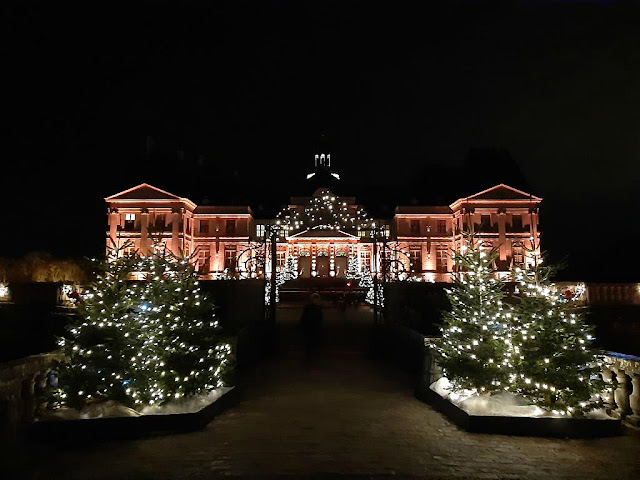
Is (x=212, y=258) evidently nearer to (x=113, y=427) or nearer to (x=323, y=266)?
(x=323, y=266)

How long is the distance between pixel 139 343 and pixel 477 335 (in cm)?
602

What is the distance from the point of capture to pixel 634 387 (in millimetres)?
7113

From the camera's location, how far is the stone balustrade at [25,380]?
622cm

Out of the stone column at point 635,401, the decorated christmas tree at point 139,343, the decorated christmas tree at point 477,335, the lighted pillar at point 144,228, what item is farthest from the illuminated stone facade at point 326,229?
the stone column at point 635,401

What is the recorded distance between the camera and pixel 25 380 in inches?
266

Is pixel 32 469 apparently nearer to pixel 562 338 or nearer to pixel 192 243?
pixel 562 338

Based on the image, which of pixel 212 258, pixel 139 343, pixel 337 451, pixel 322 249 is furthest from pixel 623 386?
pixel 212 258

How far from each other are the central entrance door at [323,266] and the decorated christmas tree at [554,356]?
37728mm

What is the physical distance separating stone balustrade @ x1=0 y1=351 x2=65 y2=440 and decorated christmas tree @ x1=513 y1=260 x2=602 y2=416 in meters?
7.63

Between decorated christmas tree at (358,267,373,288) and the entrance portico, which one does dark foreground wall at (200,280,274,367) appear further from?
the entrance portico

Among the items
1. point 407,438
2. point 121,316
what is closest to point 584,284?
point 407,438

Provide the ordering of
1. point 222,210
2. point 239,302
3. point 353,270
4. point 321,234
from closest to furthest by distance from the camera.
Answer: point 239,302, point 353,270, point 321,234, point 222,210

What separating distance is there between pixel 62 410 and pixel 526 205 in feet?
159

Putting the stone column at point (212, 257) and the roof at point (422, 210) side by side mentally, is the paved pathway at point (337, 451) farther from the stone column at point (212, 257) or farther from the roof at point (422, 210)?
the roof at point (422, 210)
